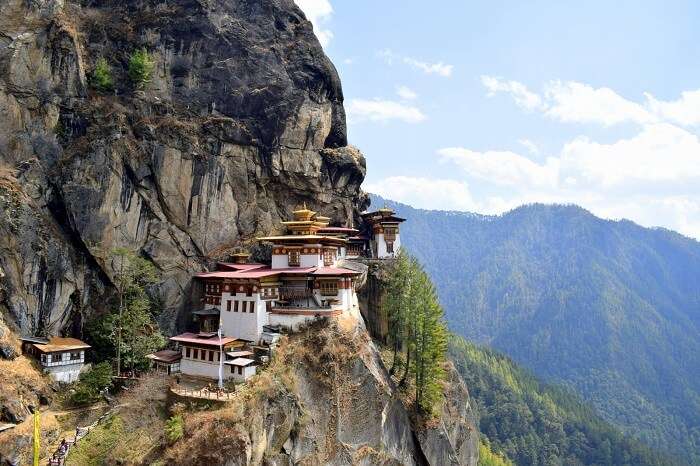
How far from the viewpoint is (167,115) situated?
56.0 meters

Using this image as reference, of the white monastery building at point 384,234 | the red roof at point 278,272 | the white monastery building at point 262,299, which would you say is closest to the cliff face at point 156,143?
the white monastery building at point 384,234

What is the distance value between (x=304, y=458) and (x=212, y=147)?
104 ft

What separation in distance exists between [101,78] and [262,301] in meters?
27.9

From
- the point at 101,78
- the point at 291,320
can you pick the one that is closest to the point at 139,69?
the point at 101,78

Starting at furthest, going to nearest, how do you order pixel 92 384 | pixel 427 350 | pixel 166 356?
1. pixel 427 350
2. pixel 166 356
3. pixel 92 384

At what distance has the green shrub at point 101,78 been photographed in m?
54.2

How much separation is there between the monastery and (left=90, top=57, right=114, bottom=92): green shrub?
815 inches

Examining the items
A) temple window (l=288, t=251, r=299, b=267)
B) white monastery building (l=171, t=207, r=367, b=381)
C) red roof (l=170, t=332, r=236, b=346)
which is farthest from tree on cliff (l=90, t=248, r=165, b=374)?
temple window (l=288, t=251, r=299, b=267)

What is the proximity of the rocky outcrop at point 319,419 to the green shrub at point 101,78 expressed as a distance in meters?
31.5

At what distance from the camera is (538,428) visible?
482ft

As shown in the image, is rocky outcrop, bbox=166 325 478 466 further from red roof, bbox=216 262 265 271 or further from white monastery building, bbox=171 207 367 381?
red roof, bbox=216 262 265 271

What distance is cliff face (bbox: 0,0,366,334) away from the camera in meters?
47.5

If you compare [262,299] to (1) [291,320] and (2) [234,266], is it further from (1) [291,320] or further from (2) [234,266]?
(2) [234,266]

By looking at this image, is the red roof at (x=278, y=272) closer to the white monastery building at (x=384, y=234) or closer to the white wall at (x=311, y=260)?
the white wall at (x=311, y=260)
